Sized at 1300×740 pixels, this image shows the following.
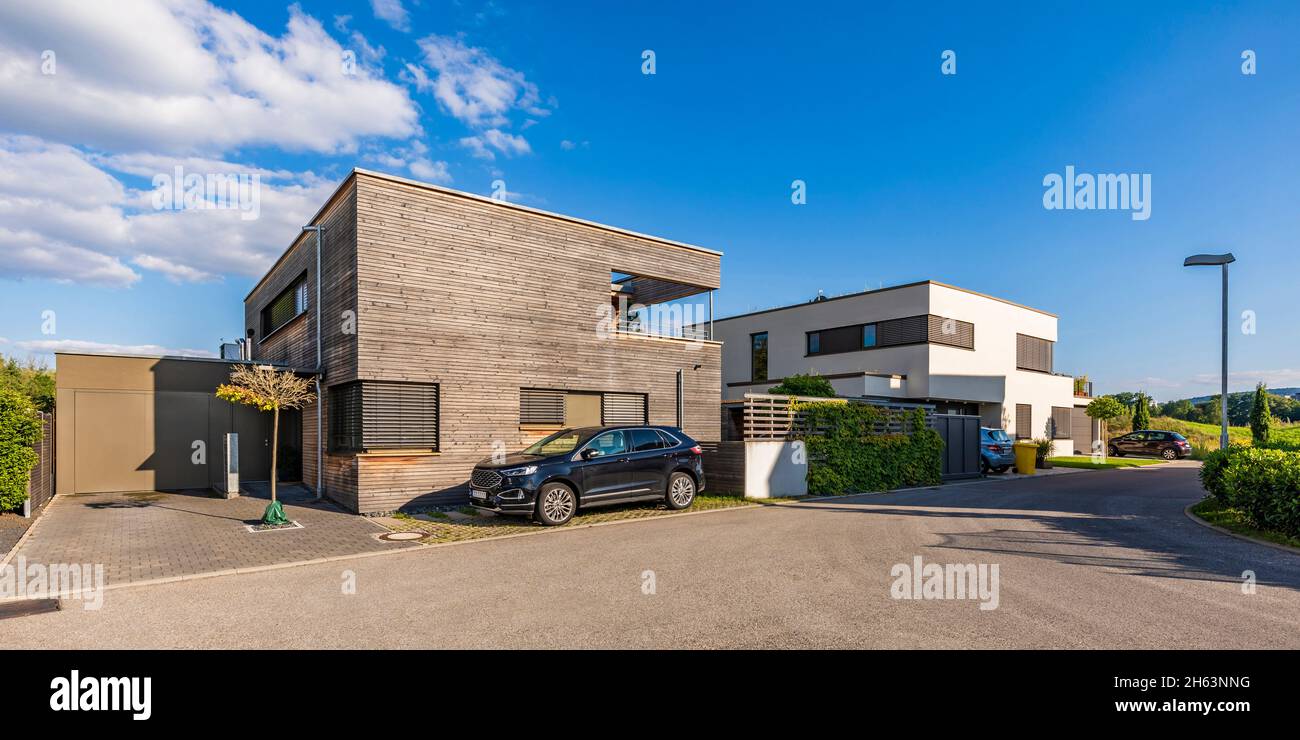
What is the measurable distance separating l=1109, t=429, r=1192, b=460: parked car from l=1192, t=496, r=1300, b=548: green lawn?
84.1 ft

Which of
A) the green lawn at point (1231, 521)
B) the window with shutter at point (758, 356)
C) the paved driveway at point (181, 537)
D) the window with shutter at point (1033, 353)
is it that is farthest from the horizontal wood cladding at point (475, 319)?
the window with shutter at point (1033, 353)

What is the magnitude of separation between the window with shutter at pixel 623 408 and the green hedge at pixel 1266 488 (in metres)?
11.5

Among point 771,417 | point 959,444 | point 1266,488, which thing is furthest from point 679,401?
point 1266,488

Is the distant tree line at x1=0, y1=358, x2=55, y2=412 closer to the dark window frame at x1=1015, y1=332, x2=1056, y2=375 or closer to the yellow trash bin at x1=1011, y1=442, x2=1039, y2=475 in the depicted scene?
the yellow trash bin at x1=1011, y1=442, x2=1039, y2=475

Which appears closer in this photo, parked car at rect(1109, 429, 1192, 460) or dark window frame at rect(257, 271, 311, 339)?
dark window frame at rect(257, 271, 311, 339)

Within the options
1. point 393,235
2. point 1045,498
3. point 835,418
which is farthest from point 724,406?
point 393,235

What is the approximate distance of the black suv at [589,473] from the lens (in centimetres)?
1103

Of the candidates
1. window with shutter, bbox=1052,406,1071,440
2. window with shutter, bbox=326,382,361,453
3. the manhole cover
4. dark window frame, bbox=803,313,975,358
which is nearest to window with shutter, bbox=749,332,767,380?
dark window frame, bbox=803,313,975,358

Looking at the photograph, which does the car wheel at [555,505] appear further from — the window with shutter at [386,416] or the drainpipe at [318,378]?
the drainpipe at [318,378]

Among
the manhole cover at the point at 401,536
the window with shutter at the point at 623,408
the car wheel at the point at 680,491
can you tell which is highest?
the window with shutter at the point at 623,408

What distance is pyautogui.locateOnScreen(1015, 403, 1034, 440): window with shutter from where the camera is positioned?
3167 cm

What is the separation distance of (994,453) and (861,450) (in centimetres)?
886

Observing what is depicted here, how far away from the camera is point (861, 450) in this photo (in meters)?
17.7
